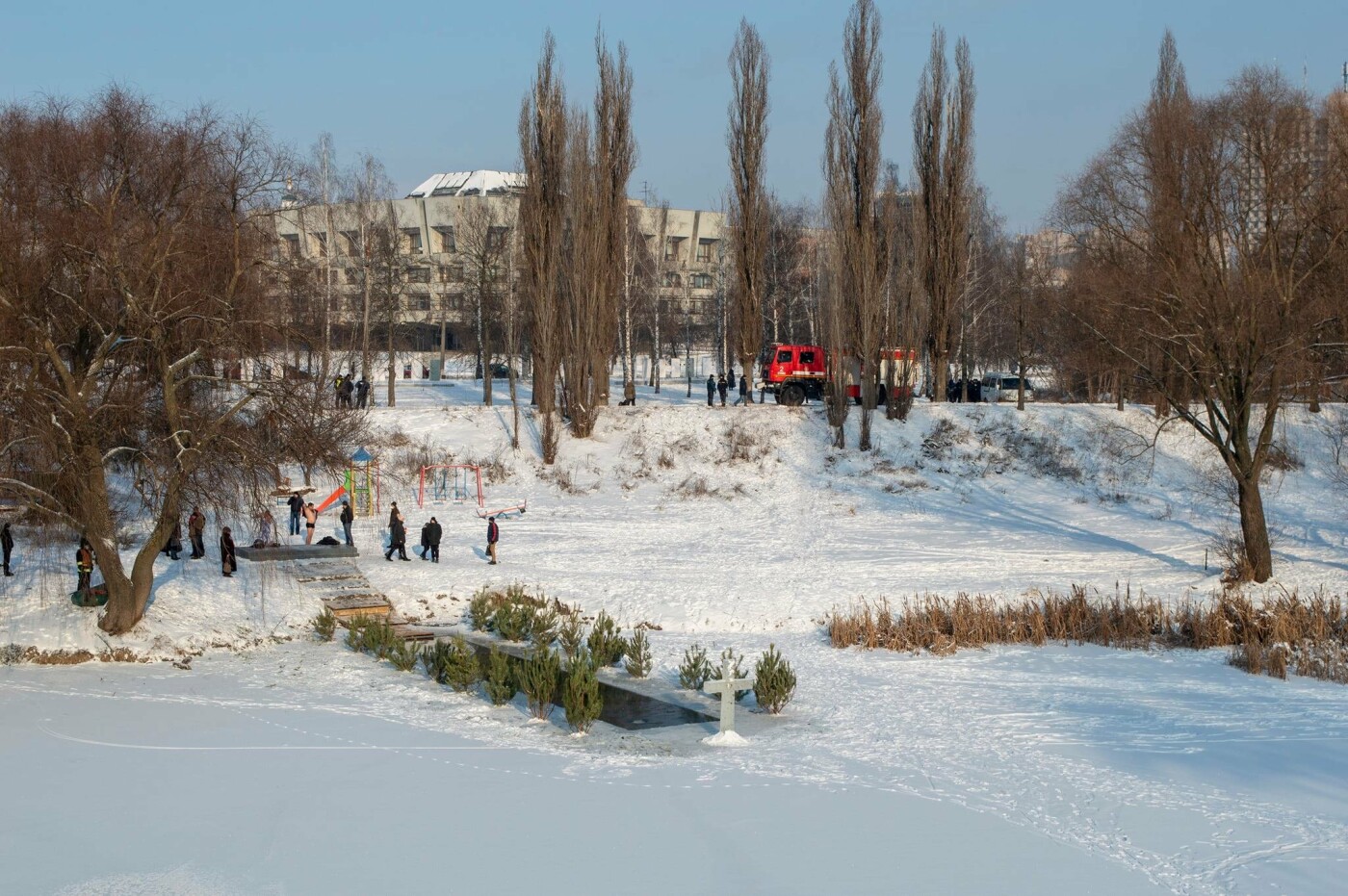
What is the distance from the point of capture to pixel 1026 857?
31.8ft

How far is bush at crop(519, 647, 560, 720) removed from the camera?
1516 centimetres

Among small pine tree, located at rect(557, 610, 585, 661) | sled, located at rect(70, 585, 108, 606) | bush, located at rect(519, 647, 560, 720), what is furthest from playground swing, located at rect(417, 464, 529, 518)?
bush, located at rect(519, 647, 560, 720)

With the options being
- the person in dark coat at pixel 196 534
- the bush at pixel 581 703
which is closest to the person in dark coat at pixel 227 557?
the person in dark coat at pixel 196 534

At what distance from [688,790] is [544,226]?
28282 millimetres

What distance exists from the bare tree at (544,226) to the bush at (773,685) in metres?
22.3

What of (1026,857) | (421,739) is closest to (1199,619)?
(1026,857)

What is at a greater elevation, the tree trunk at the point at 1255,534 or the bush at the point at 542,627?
the tree trunk at the point at 1255,534

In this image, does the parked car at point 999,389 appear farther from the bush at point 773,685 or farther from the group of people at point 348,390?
the bush at point 773,685

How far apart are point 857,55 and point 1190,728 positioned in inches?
1235

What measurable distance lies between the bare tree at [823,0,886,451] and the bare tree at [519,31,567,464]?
897cm

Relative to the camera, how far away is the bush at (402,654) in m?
18.0

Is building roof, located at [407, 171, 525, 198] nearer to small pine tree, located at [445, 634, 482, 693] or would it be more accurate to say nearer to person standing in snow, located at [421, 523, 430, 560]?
person standing in snow, located at [421, 523, 430, 560]

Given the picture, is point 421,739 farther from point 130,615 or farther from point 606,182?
point 606,182

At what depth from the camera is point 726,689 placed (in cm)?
1386
